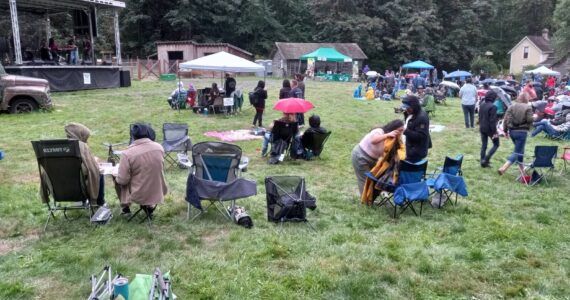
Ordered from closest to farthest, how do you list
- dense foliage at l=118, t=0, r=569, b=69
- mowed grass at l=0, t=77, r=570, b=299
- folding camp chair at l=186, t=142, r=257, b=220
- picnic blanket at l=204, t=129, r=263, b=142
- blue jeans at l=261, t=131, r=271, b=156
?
mowed grass at l=0, t=77, r=570, b=299 < folding camp chair at l=186, t=142, r=257, b=220 < blue jeans at l=261, t=131, r=271, b=156 < picnic blanket at l=204, t=129, r=263, b=142 < dense foliage at l=118, t=0, r=569, b=69

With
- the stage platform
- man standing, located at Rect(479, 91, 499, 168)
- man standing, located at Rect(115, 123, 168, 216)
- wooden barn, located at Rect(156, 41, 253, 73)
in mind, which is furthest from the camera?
wooden barn, located at Rect(156, 41, 253, 73)

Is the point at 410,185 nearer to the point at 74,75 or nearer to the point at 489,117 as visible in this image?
the point at 489,117

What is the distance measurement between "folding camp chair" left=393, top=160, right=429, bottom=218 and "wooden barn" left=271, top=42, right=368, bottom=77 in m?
32.2

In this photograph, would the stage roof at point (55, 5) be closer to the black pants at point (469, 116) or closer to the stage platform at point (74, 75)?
the stage platform at point (74, 75)

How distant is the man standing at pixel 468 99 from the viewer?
13148 mm

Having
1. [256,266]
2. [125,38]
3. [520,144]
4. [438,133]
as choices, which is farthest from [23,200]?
[125,38]

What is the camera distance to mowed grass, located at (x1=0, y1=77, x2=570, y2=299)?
416cm

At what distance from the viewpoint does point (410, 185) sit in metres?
5.91

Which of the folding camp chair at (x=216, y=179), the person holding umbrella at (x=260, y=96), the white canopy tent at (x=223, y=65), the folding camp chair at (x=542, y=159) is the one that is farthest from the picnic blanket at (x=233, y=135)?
the folding camp chair at (x=542, y=159)

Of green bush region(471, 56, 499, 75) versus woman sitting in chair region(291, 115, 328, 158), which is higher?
green bush region(471, 56, 499, 75)

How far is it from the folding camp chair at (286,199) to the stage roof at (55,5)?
17.8 meters

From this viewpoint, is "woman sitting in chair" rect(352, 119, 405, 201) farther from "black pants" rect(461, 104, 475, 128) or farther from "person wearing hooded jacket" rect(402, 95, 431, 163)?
"black pants" rect(461, 104, 475, 128)

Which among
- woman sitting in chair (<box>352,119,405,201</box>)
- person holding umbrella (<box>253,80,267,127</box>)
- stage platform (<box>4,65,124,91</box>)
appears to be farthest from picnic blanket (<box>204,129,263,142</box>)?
stage platform (<box>4,65,124,91</box>)

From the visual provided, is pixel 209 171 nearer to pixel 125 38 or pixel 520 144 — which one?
pixel 520 144
